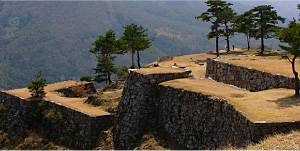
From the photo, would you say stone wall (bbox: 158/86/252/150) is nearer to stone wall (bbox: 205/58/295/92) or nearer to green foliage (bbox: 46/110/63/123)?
stone wall (bbox: 205/58/295/92)

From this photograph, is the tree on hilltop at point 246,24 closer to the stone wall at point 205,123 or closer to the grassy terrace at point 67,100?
the grassy terrace at point 67,100

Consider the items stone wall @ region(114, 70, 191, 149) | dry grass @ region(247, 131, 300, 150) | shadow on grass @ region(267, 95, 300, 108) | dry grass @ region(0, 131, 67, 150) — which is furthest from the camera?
dry grass @ region(0, 131, 67, 150)

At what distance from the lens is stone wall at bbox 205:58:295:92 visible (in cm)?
1680

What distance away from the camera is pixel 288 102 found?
1355 centimetres

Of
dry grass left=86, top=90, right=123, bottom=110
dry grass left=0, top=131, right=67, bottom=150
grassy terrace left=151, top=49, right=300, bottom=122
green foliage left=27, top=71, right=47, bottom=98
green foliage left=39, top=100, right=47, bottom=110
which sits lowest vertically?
dry grass left=0, top=131, right=67, bottom=150

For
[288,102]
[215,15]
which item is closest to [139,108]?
[288,102]

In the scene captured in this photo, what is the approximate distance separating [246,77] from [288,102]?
217 inches

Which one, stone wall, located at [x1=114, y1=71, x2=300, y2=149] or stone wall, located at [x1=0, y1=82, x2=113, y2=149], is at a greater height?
stone wall, located at [x1=114, y1=71, x2=300, y2=149]

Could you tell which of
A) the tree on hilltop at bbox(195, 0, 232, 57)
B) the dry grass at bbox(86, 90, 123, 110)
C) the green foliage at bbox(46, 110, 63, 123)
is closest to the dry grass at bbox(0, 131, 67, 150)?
Result: the green foliage at bbox(46, 110, 63, 123)

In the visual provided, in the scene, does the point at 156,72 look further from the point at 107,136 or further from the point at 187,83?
the point at 107,136

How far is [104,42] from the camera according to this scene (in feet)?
133

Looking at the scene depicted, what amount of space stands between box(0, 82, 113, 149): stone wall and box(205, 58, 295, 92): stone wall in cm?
762

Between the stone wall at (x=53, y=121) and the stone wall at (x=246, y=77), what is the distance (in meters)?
7.62

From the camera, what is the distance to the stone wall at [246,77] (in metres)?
16.8
